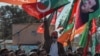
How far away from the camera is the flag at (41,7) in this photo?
9.40 metres

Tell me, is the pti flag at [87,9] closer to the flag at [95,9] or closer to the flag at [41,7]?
the flag at [95,9]

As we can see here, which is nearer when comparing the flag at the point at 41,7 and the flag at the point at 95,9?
the flag at the point at 41,7

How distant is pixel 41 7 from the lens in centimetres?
966

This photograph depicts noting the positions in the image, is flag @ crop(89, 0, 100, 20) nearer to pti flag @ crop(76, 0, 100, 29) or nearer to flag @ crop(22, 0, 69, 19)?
pti flag @ crop(76, 0, 100, 29)

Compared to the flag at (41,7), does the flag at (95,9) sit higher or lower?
lower

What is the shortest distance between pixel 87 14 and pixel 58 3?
0.74 metres

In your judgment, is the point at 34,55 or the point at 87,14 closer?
the point at 34,55

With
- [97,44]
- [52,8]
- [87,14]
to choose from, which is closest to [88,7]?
[87,14]

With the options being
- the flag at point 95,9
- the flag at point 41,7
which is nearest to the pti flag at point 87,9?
the flag at point 95,9

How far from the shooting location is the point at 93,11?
33.4 ft

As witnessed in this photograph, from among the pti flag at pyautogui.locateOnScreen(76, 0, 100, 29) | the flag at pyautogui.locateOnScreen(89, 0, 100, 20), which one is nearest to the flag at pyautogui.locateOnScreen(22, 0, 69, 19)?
the pti flag at pyautogui.locateOnScreen(76, 0, 100, 29)

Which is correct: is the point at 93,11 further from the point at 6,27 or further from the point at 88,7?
the point at 6,27

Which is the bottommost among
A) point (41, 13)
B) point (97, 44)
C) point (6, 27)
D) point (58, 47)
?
point (6, 27)

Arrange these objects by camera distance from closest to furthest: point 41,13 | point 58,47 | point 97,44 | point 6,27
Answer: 1. point 58,47
2. point 41,13
3. point 97,44
4. point 6,27
